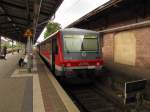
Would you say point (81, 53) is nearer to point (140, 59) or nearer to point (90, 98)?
point (90, 98)

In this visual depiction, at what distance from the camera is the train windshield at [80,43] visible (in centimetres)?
1345

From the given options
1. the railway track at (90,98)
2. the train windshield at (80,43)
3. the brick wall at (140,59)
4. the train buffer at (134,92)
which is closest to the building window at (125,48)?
the brick wall at (140,59)

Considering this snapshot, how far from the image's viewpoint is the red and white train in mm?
13068

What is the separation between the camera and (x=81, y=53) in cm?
1347

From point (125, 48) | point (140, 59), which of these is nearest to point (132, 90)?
point (140, 59)

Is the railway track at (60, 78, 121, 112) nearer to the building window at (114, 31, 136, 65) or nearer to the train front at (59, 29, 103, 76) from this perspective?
the train front at (59, 29, 103, 76)

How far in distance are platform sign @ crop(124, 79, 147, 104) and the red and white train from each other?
3902mm

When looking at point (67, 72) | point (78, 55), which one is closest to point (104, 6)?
point (78, 55)

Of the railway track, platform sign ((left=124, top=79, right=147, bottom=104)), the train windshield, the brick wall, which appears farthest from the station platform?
the brick wall

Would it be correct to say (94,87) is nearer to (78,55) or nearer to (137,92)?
(78,55)

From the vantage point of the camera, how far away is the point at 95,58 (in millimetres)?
13648

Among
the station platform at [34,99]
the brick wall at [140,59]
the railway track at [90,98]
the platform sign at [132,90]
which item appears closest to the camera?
the station platform at [34,99]

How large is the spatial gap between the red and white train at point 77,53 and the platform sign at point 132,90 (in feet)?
12.8

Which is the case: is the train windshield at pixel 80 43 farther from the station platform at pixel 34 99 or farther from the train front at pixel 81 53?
the station platform at pixel 34 99
